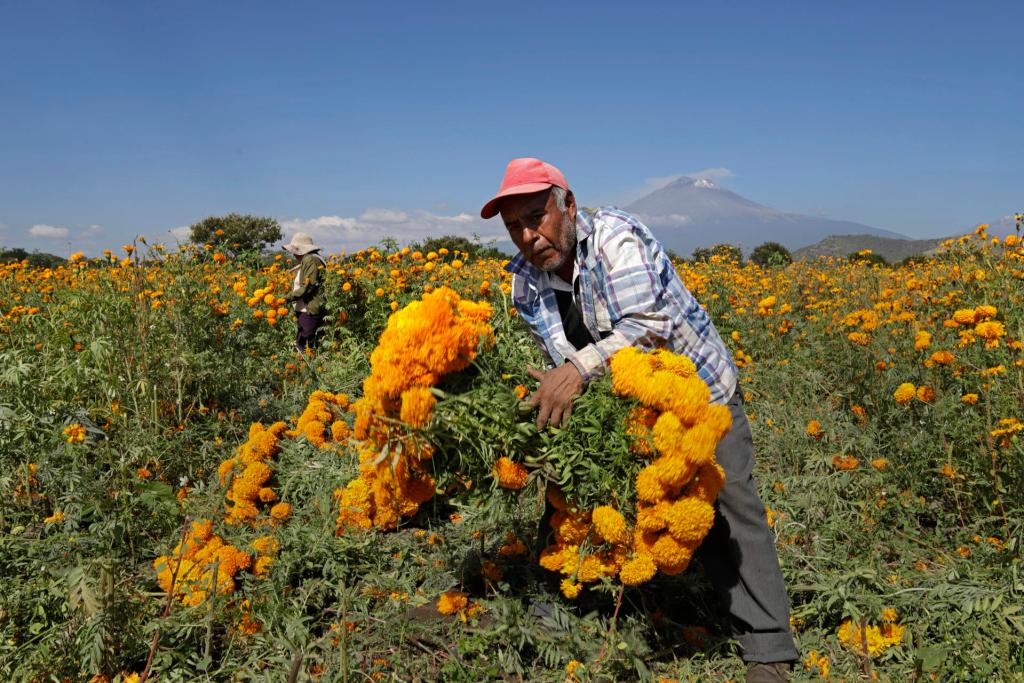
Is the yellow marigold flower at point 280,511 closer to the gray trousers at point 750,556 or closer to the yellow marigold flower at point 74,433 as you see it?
the yellow marigold flower at point 74,433

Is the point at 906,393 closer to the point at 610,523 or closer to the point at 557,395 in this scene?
the point at 610,523

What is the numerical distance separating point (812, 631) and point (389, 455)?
187 cm

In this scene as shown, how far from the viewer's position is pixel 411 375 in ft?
5.57

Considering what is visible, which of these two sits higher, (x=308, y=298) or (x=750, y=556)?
(x=308, y=298)

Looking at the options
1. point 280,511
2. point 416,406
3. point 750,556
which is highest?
point 416,406

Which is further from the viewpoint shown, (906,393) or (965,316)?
(906,393)

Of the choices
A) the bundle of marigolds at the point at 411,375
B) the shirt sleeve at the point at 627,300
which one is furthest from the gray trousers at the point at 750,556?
the bundle of marigolds at the point at 411,375

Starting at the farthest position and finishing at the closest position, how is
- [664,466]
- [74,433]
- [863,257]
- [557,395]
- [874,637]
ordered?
[863,257], [74,433], [874,637], [557,395], [664,466]

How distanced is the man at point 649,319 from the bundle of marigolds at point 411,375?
28cm

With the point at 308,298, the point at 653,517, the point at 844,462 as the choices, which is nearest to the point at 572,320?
the point at 653,517

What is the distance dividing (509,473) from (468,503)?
1.13ft

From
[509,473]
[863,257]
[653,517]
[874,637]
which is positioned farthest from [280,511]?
[863,257]

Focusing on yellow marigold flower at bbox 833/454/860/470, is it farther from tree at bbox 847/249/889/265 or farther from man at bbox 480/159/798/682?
tree at bbox 847/249/889/265

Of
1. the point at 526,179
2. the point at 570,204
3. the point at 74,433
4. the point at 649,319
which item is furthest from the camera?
the point at 74,433
